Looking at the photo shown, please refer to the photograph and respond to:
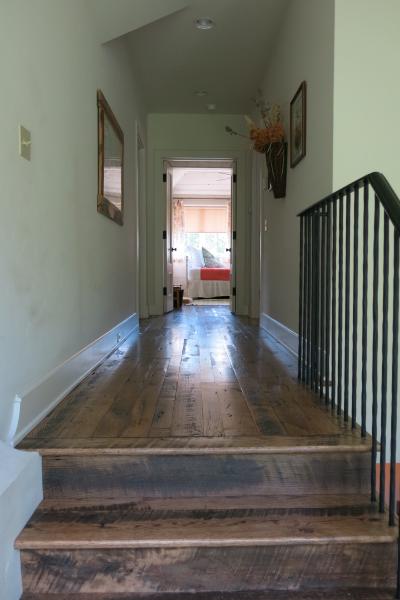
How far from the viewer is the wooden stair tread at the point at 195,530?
4.38ft

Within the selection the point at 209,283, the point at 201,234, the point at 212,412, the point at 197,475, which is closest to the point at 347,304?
the point at 212,412

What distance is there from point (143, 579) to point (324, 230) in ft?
5.13

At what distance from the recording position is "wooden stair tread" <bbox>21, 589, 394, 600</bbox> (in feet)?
4.33

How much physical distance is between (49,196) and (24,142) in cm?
32

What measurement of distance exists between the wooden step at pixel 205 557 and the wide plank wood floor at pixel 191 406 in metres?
0.28

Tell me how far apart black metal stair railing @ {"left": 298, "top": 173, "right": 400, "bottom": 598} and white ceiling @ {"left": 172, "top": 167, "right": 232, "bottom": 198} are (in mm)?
7061

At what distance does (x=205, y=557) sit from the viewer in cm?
137

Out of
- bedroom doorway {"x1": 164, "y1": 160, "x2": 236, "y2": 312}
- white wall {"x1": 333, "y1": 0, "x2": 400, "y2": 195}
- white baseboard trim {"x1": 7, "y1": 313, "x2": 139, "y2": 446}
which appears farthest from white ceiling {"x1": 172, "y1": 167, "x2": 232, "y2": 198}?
white baseboard trim {"x1": 7, "y1": 313, "x2": 139, "y2": 446}

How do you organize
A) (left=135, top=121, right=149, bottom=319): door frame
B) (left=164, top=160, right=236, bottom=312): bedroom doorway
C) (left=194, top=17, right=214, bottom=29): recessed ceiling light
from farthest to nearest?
(left=164, top=160, right=236, bottom=312): bedroom doorway
(left=135, top=121, right=149, bottom=319): door frame
(left=194, top=17, right=214, bottom=29): recessed ceiling light

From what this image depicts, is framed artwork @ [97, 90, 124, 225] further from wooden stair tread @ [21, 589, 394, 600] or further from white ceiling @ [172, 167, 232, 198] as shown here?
white ceiling @ [172, 167, 232, 198]

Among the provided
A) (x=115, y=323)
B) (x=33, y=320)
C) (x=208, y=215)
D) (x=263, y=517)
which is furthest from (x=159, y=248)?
(x=208, y=215)

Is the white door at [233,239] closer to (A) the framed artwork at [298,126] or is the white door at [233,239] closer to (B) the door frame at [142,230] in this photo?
(B) the door frame at [142,230]

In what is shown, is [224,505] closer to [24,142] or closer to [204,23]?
[24,142]

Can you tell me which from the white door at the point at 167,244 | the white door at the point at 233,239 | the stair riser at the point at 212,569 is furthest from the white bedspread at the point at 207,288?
the stair riser at the point at 212,569
